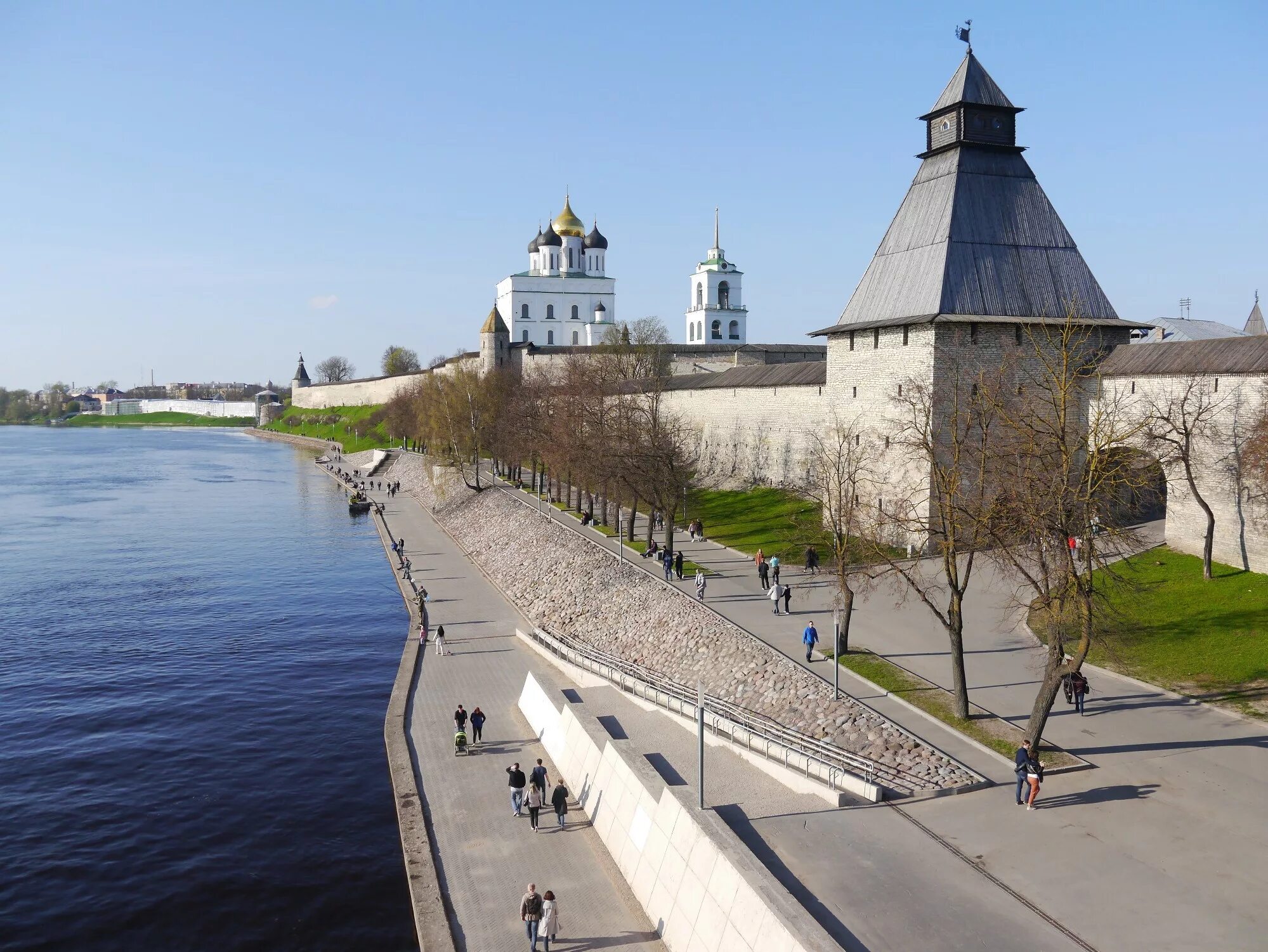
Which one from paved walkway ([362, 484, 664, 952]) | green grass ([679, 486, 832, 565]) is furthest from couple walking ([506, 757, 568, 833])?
green grass ([679, 486, 832, 565])

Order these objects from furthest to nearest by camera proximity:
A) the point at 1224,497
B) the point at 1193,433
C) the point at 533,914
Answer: the point at 1193,433
the point at 1224,497
the point at 533,914

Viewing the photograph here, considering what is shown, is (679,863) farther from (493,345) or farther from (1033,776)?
(493,345)

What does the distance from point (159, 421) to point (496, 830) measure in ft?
658

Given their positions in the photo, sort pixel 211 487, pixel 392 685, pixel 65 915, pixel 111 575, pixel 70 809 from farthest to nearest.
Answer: pixel 211 487 → pixel 111 575 → pixel 392 685 → pixel 70 809 → pixel 65 915

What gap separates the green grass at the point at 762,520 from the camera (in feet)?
87.2

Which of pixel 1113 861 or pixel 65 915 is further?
pixel 65 915

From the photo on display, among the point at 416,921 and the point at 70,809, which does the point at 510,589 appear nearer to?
the point at 70,809

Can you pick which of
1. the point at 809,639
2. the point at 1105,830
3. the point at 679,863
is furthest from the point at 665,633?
the point at 1105,830

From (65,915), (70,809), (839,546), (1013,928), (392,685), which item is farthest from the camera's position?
(392,685)

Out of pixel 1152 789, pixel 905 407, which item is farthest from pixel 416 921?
pixel 905 407

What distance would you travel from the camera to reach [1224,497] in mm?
21047

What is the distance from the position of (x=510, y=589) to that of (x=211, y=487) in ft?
140

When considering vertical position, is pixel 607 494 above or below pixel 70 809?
above

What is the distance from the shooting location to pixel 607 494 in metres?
32.6
